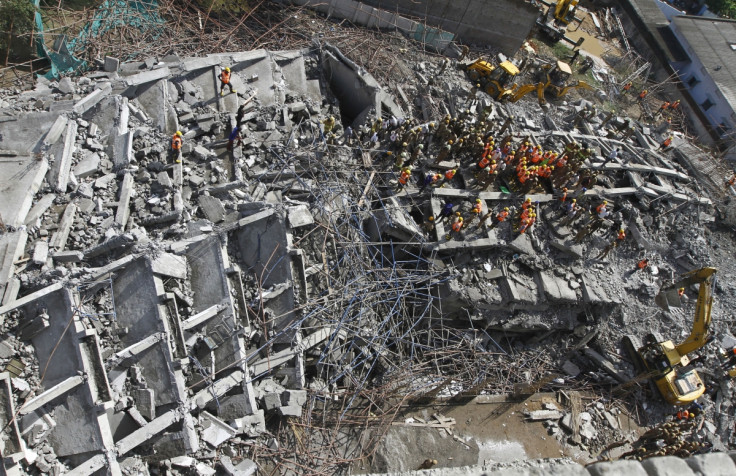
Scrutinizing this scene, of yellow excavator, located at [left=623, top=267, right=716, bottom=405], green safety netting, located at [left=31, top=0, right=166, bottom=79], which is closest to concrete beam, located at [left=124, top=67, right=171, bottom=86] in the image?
green safety netting, located at [left=31, top=0, right=166, bottom=79]

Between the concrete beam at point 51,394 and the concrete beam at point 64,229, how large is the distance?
98.5 inches

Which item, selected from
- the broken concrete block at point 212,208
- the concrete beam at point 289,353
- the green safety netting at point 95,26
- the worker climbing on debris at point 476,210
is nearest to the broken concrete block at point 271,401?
the concrete beam at point 289,353

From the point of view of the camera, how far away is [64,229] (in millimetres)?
9148

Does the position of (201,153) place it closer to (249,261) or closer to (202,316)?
(249,261)

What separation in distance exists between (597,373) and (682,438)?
2417 mm

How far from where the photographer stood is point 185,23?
49.6 ft

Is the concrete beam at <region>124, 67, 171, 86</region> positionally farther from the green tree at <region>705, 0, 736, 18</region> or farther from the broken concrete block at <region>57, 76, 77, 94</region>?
the green tree at <region>705, 0, 736, 18</region>

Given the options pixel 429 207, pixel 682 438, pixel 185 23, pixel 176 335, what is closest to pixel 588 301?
pixel 682 438

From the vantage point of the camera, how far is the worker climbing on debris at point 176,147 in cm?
1063

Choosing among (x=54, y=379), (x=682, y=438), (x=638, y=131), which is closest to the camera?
(x=54, y=379)

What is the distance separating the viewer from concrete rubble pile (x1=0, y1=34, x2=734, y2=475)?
8.43 m

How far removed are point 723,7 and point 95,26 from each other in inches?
1312

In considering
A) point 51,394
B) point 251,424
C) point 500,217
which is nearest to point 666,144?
point 500,217

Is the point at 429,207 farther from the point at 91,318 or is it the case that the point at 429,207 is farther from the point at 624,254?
the point at 91,318
